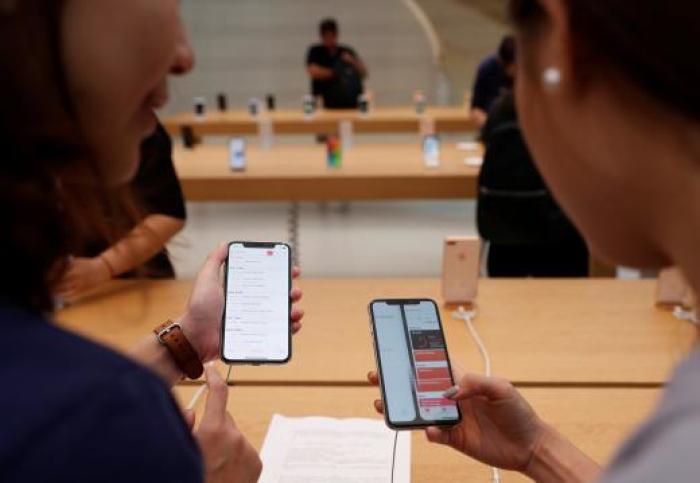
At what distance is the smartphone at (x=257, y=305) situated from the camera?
1.17 meters

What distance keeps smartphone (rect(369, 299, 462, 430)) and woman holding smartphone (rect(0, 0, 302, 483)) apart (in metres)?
0.57

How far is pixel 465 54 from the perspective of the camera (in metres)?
7.69

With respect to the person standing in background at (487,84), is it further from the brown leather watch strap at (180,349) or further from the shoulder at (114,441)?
the shoulder at (114,441)

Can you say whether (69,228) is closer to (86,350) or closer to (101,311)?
(86,350)

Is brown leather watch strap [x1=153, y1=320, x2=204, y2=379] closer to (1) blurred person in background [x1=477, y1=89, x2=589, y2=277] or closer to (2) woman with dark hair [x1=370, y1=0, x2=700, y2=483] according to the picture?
(2) woman with dark hair [x1=370, y1=0, x2=700, y2=483]

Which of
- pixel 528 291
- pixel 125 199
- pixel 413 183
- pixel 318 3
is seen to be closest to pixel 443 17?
pixel 318 3

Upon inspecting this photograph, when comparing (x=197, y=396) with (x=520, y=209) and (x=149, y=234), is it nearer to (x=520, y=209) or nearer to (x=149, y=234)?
(x=149, y=234)

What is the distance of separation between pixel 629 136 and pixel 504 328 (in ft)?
3.67

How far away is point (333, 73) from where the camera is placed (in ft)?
17.6

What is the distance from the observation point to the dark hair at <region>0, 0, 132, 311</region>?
433mm

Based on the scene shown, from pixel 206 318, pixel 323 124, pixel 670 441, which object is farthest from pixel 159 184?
pixel 323 124

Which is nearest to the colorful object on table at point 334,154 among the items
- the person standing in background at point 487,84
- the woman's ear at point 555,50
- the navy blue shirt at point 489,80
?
the person standing in background at point 487,84

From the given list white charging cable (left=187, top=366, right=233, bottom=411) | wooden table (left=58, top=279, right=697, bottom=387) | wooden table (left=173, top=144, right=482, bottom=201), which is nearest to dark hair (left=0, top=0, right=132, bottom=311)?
white charging cable (left=187, top=366, right=233, bottom=411)

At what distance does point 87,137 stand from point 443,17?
24.9 feet
